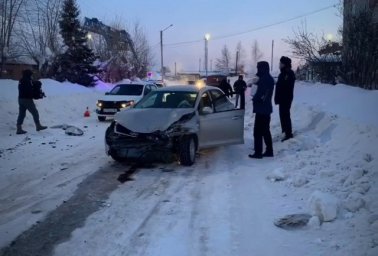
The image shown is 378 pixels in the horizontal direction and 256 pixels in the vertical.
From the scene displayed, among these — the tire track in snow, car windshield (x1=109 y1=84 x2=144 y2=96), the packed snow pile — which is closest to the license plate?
car windshield (x1=109 y1=84 x2=144 y2=96)

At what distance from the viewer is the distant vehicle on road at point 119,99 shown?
1741 cm

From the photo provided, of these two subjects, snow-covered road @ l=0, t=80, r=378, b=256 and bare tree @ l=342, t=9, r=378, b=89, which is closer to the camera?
snow-covered road @ l=0, t=80, r=378, b=256

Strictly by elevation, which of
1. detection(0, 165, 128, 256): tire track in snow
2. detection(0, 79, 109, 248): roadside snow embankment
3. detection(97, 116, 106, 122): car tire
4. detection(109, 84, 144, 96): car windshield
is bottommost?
detection(0, 165, 128, 256): tire track in snow

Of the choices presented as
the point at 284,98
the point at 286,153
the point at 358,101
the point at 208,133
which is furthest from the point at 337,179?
the point at 358,101

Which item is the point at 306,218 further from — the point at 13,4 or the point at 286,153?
the point at 13,4

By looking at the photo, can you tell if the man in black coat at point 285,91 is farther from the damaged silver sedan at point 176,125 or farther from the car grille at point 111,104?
the car grille at point 111,104

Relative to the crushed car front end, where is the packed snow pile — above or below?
below

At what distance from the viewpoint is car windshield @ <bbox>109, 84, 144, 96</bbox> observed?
61.8 feet

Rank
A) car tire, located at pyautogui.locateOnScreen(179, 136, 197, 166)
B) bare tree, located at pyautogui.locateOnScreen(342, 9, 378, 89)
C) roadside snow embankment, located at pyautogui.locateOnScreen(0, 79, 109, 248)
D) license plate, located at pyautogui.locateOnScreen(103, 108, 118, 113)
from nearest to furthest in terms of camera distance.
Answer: roadside snow embankment, located at pyautogui.locateOnScreen(0, 79, 109, 248), car tire, located at pyautogui.locateOnScreen(179, 136, 197, 166), bare tree, located at pyautogui.locateOnScreen(342, 9, 378, 89), license plate, located at pyautogui.locateOnScreen(103, 108, 118, 113)

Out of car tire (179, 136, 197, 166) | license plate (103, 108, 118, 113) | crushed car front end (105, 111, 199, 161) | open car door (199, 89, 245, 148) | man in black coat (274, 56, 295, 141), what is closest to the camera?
→ crushed car front end (105, 111, 199, 161)

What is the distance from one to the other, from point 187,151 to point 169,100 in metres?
1.69

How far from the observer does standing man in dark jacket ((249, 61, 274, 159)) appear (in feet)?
31.6

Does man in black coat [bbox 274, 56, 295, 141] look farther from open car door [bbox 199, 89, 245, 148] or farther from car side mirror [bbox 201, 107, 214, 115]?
car side mirror [bbox 201, 107, 214, 115]

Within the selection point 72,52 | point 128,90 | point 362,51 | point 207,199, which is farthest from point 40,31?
point 207,199
